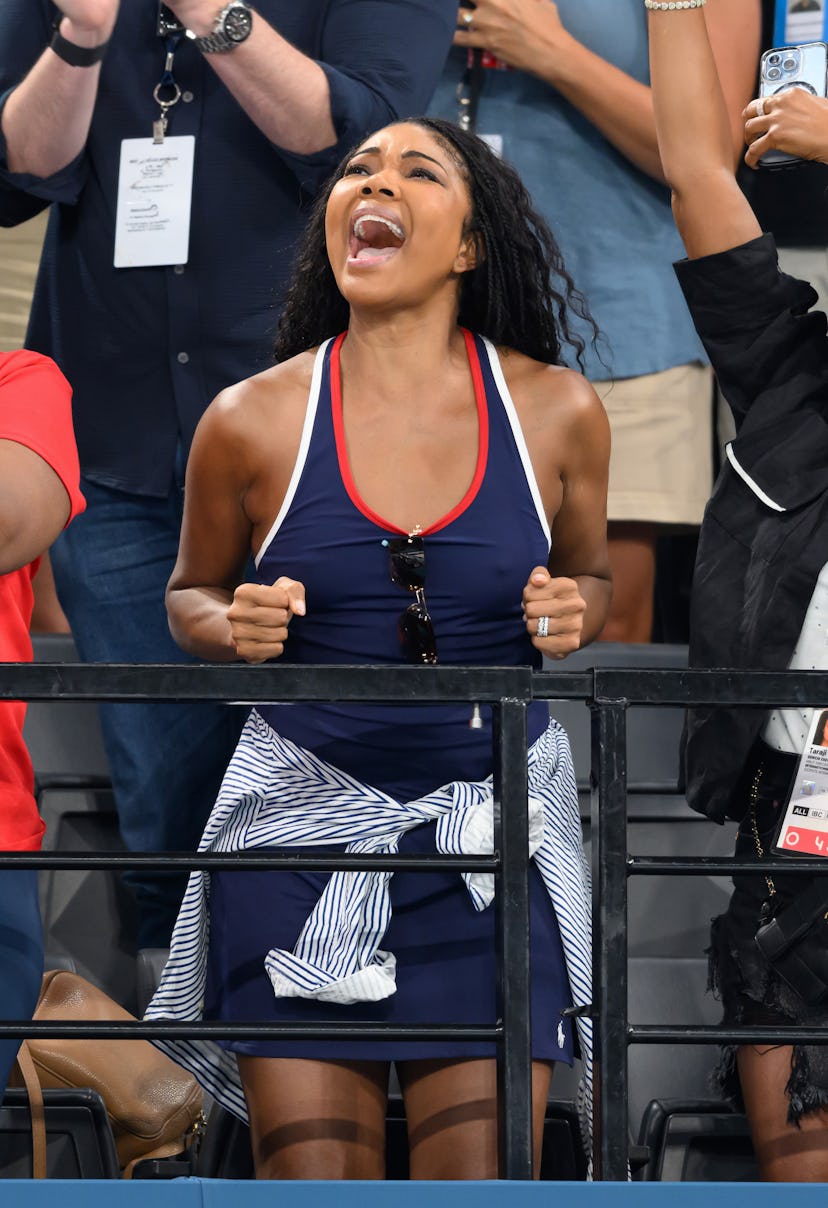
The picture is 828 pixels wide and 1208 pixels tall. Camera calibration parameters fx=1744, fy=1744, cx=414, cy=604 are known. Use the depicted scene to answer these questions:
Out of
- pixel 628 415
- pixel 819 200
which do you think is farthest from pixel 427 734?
pixel 819 200

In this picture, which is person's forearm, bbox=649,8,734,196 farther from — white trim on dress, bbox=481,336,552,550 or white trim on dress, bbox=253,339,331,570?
white trim on dress, bbox=253,339,331,570

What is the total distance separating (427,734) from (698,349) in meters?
1.38

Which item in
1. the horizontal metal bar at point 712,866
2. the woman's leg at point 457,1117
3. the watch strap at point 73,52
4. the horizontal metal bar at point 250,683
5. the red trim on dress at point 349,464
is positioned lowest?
the woman's leg at point 457,1117

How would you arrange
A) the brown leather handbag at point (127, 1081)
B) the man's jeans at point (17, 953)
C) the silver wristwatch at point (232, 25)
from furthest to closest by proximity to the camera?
the silver wristwatch at point (232, 25)
the brown leather handbag at point (127, 1081)
the man's jeans at point (17, 953)

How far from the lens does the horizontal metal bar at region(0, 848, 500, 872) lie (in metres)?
1.61

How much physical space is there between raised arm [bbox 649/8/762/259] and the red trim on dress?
0.33m

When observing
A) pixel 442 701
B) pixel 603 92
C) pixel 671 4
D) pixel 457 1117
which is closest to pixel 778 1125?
pixel 457 1117

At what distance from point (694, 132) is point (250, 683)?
1032 millimetres

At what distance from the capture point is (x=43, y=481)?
1.93 meters

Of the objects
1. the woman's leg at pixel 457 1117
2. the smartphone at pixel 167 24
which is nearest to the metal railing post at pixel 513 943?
the woman's leg at pixel 457 1117

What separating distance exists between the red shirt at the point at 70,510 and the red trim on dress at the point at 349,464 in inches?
12.6

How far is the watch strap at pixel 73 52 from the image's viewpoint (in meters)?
2.70

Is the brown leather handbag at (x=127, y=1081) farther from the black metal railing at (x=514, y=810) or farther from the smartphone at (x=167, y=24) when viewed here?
the smartphone at (x=167, y=24)

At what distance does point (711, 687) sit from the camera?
1616 mm
